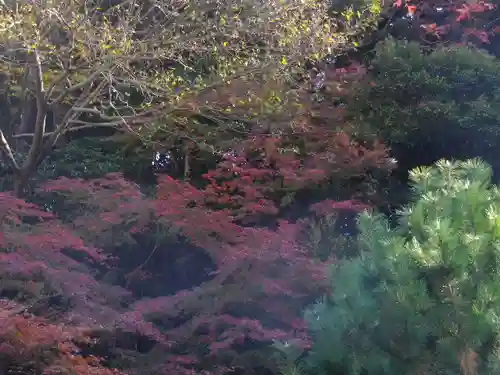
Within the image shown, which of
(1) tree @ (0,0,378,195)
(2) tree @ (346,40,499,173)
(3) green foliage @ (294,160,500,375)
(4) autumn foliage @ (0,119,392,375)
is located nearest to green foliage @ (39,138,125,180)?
(1) tree @ (0,0,378,195)

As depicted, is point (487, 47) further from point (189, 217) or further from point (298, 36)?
point (189, 217)

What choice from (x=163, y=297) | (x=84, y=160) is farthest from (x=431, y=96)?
(x=84, y=160)

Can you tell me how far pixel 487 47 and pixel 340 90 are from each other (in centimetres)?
214

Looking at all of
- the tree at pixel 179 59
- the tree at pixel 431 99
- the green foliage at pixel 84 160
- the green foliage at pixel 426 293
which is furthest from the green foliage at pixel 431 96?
the green foliage at pixel 426 293

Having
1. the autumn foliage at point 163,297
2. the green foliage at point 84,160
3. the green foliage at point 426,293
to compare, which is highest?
the green foliage at point 426,293

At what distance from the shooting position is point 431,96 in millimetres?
6633

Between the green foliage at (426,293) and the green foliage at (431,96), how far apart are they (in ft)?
11.3

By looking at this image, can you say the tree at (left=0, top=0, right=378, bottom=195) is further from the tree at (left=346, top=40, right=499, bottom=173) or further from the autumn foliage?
the autumn foliage

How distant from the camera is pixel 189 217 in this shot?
15.3 feet

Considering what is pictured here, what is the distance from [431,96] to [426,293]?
4.25 metres

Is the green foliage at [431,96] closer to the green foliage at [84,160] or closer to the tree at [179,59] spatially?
the tree at [179,59]

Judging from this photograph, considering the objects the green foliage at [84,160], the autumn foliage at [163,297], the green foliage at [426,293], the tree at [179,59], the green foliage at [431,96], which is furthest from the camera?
the green foliage at [84,160]

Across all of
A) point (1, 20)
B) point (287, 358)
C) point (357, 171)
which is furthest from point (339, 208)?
point (1, 20)

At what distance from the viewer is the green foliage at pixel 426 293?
2.70m
